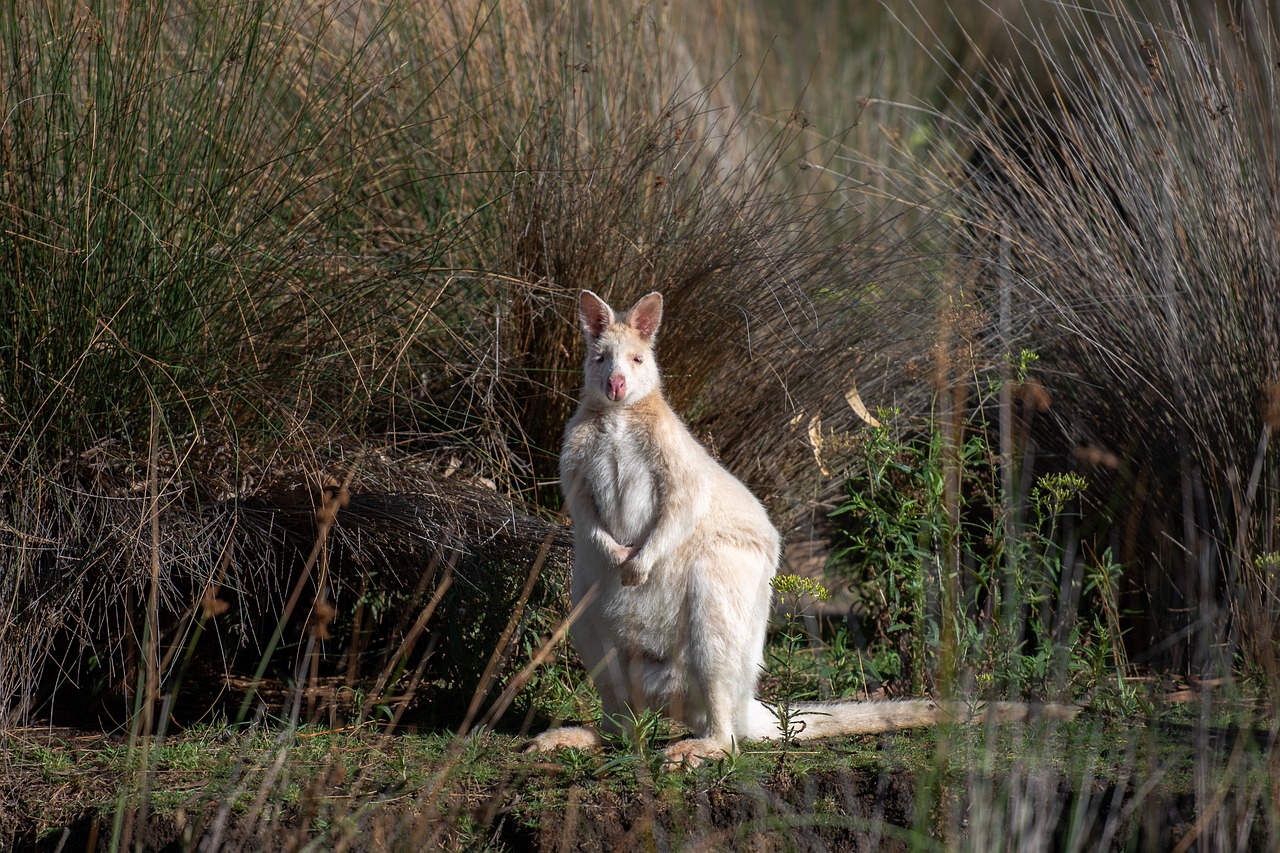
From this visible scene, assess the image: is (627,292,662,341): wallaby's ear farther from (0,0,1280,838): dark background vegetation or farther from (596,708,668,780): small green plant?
(596,708,668,780): small green plant

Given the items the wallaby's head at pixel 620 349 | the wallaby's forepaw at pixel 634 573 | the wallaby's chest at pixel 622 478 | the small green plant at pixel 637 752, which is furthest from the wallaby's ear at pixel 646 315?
the small green plant at pixel 637 752

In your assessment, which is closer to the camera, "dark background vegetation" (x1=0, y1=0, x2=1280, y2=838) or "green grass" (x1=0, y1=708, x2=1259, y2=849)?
"green grass" (x1=0, y1=708, x2=1259, y2=849)

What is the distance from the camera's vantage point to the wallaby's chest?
11.8 ft

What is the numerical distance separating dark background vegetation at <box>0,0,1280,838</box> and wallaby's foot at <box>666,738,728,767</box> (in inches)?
21.4

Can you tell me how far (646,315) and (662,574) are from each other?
77 centimetres

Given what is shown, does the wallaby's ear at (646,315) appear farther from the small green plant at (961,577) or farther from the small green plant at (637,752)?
the small green plant at (637,752)

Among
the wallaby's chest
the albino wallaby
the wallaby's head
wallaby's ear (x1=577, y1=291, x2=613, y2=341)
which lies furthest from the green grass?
wallaby's ear (x1=577, y1=291, x2=613, y2=341)

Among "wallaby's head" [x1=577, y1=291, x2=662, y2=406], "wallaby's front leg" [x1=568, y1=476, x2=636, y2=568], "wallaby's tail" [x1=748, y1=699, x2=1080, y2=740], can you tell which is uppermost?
"wallaby's head" [x1=577, y1=291, x2=662, y2=406]

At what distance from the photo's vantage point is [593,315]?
3727 mm

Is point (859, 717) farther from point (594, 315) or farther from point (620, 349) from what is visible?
point (594, 315)

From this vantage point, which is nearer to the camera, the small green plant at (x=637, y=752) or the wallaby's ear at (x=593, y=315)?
the small green plant at (x=637, y=752)

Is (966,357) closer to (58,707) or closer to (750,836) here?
(750,836)

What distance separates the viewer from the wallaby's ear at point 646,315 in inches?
145

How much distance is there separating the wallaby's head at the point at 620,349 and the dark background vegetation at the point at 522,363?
0.41 m
